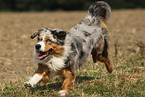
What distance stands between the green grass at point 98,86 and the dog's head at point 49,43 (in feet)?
1.99

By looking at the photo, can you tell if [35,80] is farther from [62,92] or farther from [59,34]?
[59,34]

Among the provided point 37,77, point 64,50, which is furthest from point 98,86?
point 37,77

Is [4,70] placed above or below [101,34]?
below

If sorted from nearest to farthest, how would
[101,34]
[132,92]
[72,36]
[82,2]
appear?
[132,92] → [72,36] → [101,34] → [82,2]

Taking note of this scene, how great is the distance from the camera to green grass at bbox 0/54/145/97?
3.77 m

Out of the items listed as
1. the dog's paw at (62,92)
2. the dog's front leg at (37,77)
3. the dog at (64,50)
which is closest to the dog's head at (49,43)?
the dog at (64,50)

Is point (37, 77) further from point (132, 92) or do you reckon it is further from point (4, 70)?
point (4, 70)

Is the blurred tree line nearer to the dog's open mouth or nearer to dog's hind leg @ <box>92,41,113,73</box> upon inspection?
Result: dog's hind leg @ <box>92,41,113,73</box>

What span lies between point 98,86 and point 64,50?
867mm

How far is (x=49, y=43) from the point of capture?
3.56m

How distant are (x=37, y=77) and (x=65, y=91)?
454 millimetres

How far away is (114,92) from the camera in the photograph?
3.89 meters

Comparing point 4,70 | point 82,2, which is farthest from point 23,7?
point 4,70

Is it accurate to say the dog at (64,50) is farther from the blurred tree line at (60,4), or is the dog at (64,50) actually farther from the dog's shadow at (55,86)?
the blurred tree line at (60,4)
